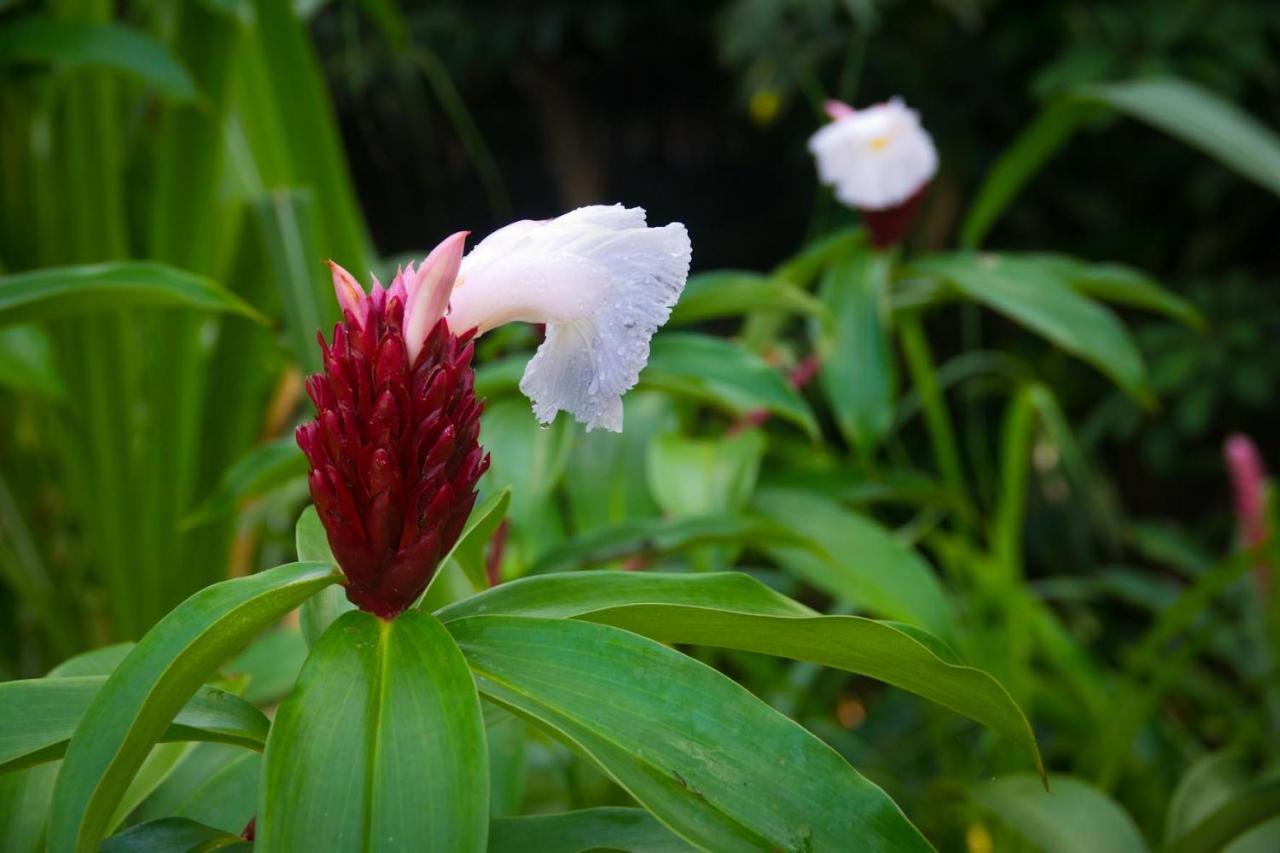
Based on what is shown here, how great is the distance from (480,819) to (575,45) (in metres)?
2.76

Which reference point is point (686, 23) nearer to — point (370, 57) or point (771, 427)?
point (370, 57)

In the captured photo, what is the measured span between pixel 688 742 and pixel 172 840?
0.23 meters

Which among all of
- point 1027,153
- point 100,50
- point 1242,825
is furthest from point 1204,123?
point 100,50

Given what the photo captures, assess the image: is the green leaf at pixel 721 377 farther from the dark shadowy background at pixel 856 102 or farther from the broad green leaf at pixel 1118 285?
the dark shadowy background at pixel 856 102

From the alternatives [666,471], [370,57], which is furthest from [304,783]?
[370,57]

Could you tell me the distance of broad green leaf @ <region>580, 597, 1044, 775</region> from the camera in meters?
0.49

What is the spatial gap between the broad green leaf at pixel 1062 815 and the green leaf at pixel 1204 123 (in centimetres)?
55

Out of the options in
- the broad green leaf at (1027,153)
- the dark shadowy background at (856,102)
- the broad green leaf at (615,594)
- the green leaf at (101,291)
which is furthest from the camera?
the dark shadowy background at (856,102)

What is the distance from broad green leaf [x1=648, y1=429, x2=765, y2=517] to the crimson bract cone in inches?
16.2

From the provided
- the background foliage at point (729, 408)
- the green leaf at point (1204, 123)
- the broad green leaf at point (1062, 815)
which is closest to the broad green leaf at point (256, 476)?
the background foliage at point (729, 408)

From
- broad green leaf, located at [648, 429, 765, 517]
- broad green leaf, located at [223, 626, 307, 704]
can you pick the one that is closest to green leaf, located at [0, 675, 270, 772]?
broad green leaf, located at [223, 626, 307, 704]

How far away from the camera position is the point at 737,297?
967mm

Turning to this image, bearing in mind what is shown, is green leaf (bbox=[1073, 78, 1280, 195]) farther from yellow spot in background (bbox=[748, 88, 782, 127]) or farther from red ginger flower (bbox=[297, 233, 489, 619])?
yellow spot in background (bbox=[748, 88, 782, 127])

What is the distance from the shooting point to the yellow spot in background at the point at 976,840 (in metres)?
1.28
